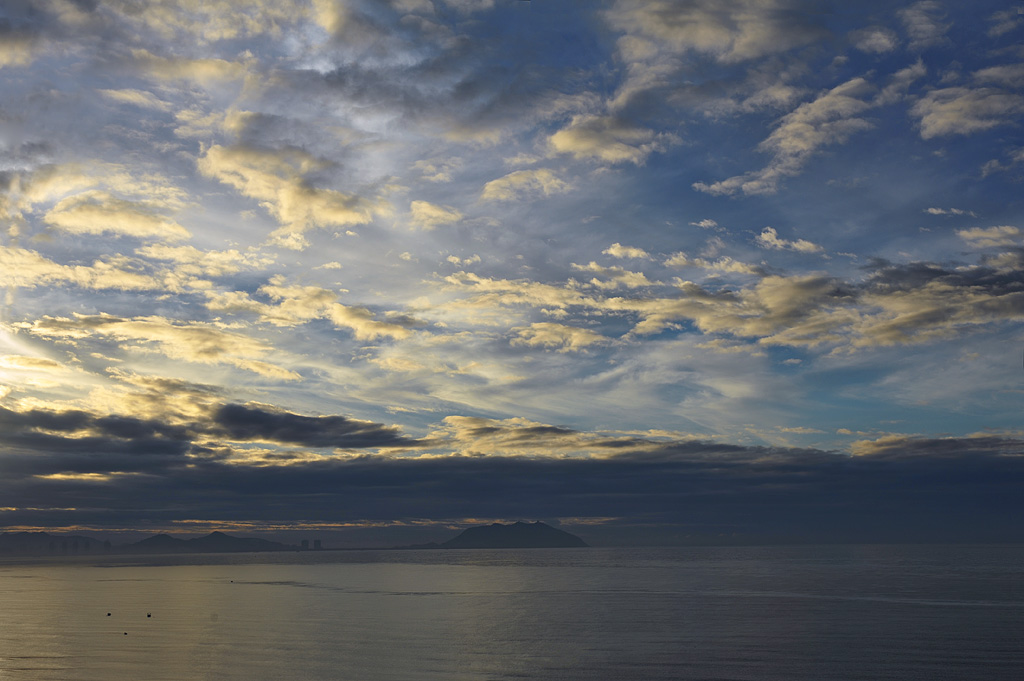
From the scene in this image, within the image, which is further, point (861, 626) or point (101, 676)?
point (861, 626)

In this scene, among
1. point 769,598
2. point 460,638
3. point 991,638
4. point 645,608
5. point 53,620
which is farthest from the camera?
point 769,598

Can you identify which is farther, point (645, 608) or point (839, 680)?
point (645, 608)

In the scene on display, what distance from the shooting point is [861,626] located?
223ft

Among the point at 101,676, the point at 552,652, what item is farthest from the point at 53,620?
the point at 552,652

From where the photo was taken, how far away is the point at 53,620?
3221 inches

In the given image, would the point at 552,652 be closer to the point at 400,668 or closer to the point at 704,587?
the point at 400,668

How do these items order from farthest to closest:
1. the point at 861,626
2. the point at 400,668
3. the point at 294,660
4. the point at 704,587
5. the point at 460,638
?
the point at 704,587 → the point at 861,626 → the point at 460,638 → the point at 294,660 → the point at 400,668

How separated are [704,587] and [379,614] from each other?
63.7 meters

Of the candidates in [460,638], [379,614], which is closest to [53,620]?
[379,614]

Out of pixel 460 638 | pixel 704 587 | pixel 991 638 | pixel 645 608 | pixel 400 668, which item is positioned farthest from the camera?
pixel 704 587

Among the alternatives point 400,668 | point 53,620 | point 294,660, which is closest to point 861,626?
point 400,668

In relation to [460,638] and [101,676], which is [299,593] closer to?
[460,638]

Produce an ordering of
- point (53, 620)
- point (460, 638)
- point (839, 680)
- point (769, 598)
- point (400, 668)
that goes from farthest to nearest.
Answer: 1. point (769, 598)
2. point (53, 620)
3. point (460, 638)
4. point (400, 668)
5. point (839, 680)

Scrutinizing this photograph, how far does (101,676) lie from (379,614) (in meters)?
42.2
